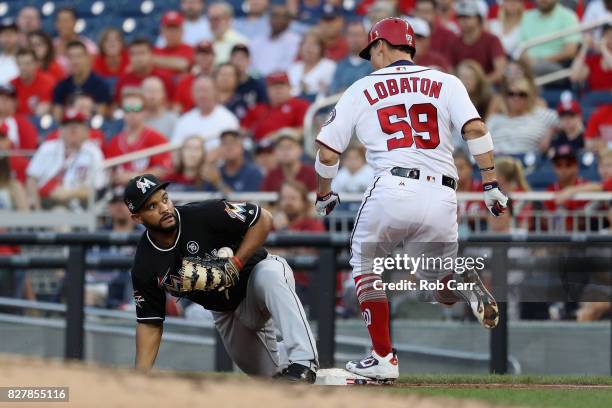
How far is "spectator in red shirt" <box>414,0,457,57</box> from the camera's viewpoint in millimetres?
11516

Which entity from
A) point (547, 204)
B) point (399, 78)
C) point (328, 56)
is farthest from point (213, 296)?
point (328, 56)

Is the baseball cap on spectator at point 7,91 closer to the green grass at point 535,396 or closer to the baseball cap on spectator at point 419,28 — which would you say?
the baseball cap on spectator at point 419,28

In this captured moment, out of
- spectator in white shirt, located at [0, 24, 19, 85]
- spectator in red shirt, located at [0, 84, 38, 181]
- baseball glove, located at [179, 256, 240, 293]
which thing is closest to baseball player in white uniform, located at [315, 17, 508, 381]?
baseball glove, located at [179, 256, 240, 293]

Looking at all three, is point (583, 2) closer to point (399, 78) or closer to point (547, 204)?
point (547, 204)

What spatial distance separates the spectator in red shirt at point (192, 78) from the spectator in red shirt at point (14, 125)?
4.53 feet

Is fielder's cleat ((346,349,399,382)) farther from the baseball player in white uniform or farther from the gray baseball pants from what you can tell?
the gray baseball pants

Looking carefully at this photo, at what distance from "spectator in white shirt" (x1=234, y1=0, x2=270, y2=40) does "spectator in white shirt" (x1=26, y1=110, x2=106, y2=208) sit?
282cm

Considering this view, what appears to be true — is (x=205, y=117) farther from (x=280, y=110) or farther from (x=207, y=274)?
(x=207, y=274)

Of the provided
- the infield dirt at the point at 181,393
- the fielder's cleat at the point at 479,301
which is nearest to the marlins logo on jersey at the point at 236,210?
the fielder's cleat at the point at 479,301

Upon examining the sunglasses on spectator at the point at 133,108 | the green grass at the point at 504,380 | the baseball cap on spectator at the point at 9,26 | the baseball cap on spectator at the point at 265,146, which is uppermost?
the baseball cap on spectator at the point at 9,26

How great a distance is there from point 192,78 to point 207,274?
6471mm

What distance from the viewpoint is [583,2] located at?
12.5 metres

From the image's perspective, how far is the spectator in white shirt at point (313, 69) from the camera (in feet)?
39.5

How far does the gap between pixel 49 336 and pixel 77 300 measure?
0.48 m
